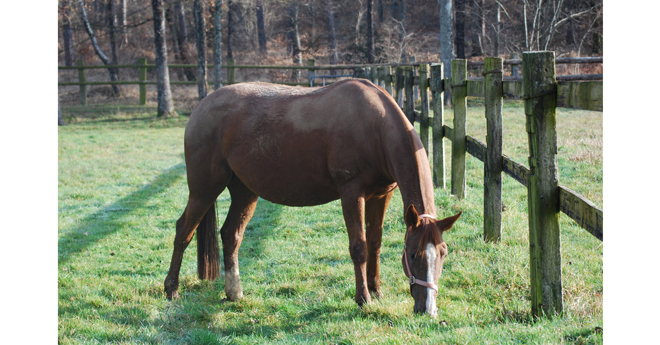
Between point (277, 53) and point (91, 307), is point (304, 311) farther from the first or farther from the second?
point (277, 53)

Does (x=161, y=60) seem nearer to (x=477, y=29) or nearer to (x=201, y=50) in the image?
(x=201, y=50)

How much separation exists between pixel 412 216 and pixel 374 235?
0.98 m

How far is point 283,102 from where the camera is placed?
430 centimetres

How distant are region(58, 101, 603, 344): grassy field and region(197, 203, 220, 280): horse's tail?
113 millimetres

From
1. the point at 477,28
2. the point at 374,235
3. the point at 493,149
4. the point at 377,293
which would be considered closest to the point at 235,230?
the point at 374,235

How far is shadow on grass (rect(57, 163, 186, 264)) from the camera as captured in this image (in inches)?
237

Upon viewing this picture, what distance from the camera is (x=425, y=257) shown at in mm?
3221

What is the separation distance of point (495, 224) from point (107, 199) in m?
6.09

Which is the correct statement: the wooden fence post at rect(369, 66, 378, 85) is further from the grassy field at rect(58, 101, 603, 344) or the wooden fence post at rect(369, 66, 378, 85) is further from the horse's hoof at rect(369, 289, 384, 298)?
the horse's hoof at rect(369, 289, 384, 298)

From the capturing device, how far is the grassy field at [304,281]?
338cm

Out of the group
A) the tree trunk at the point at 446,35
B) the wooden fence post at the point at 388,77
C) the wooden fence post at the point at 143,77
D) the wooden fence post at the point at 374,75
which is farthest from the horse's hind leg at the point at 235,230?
the wooden fence post at the point at 143,77

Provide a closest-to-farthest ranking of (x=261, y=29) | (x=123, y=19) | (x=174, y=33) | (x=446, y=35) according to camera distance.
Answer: (x=446, y=35) < (x=123, y=19) < (x=174, y=33) < (x=261, y=29)

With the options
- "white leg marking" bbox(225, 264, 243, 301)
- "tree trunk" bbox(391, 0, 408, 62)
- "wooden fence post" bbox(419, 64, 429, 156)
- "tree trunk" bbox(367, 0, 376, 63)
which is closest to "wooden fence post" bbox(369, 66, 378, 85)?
"wooden fence post" bbox(419, 64, 429, 156)

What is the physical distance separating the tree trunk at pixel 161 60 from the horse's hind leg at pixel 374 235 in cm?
1673
